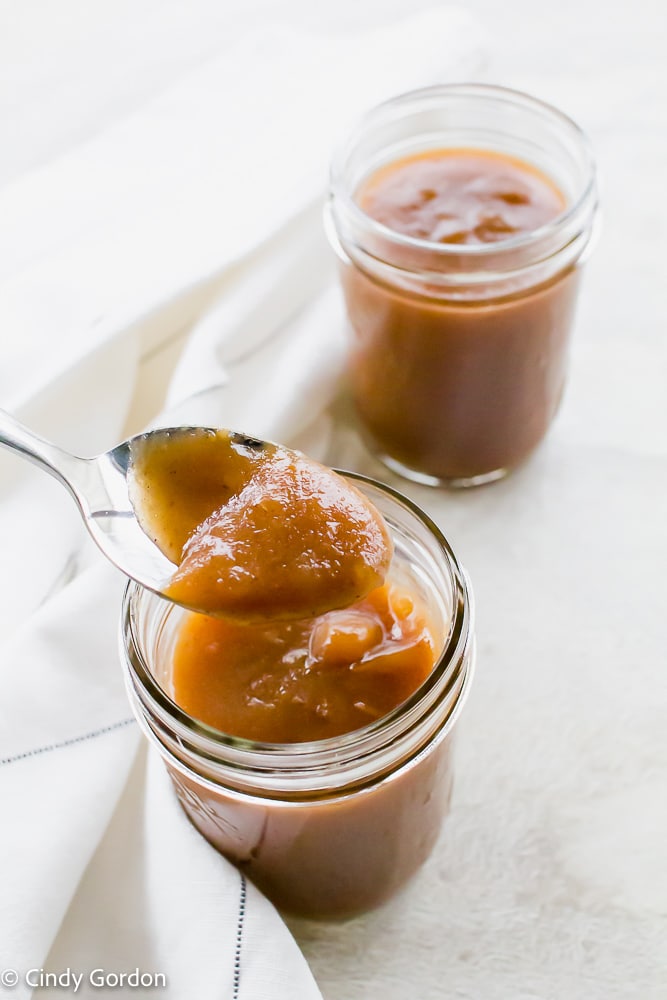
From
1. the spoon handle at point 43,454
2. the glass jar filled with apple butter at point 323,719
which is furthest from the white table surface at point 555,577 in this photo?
the spoon handle at point 43,454

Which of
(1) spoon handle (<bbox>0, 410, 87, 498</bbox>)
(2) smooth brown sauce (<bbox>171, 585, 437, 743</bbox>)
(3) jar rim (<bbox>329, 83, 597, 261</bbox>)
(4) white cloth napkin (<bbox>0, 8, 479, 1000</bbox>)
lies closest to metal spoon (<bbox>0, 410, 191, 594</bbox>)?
(1) spoon handle (<bbox>0, 410, 87, 498</bbox>)

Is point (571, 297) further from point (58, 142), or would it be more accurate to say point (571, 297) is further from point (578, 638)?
point (58, 142)

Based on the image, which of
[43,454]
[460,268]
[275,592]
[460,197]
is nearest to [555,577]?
[460,268]

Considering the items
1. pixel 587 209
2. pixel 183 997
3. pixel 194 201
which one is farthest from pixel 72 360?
pixel 183 997

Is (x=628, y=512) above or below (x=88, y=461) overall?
below

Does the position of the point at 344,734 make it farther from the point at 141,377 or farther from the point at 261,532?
the point at 141,377

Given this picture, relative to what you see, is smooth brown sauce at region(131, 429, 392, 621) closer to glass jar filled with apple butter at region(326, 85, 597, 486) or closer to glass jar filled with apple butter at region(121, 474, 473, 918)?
glass jar filled with apple butter at region(121, 474, 473, 918)
